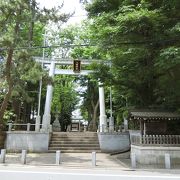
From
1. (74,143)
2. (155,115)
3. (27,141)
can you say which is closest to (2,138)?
(27,141)

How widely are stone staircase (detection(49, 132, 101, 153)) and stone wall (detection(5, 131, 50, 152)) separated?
2.48 ft

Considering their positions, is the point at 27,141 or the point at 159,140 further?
the point at 27,141

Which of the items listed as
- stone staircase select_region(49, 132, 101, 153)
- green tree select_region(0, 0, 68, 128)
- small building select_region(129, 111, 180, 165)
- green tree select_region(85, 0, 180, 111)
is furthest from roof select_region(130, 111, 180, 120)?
green tree select_region(0, 0, 68, 128)

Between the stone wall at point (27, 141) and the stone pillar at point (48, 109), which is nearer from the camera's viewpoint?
the stone wall at point (27, 141)

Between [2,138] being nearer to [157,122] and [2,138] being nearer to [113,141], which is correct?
[113,141]

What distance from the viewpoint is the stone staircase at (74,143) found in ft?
76.8

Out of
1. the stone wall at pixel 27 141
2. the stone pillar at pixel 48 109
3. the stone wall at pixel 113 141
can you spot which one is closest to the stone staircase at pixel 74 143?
the stone wall at pixel 113 141

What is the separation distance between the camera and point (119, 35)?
18.6 metres

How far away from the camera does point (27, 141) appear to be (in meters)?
23.9

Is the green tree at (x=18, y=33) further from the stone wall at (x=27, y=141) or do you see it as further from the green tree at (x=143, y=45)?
the stone wall at (x=27, y=141)

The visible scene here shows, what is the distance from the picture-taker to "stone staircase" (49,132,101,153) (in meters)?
23.4

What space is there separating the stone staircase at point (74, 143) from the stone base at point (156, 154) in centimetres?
701

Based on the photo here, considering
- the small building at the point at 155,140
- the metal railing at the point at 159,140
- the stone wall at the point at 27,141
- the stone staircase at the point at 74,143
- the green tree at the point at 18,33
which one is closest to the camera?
the small building at the point at 155,140

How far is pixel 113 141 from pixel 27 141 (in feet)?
23.9
